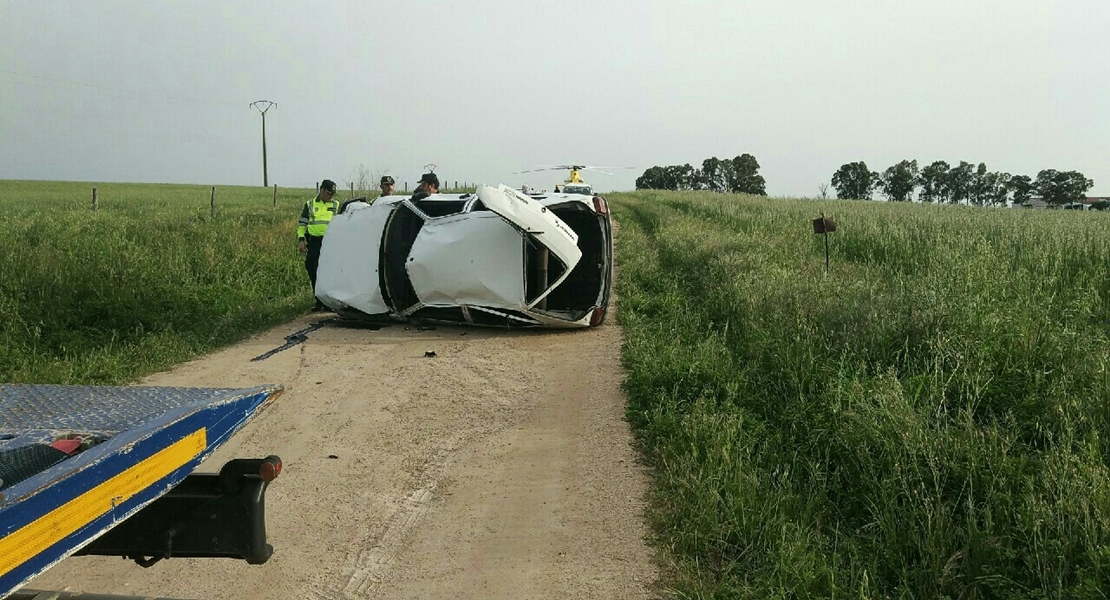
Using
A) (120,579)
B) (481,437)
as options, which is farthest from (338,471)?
(120,579)

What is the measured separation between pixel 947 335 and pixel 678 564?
3250mm

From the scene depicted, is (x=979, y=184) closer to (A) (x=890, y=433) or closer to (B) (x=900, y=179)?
(B) (x=900, y=179)

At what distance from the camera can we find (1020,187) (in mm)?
64562

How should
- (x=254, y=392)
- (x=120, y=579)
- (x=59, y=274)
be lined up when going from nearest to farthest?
(x=254, y=392), (x=120, y=579), (x=59, y=274)

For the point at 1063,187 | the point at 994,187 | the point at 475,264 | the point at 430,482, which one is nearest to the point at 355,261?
the point at 475,264

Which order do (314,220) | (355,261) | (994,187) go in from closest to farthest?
(355,261)
(314,220)
(994,187)

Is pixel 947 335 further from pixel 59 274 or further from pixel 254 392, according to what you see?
pixel 59 274

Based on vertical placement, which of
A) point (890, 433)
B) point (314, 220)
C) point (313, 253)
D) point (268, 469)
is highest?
point (314, 220)

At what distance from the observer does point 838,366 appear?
6250mm

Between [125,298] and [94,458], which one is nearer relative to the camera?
[94,458]

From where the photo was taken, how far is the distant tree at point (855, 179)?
270 feet

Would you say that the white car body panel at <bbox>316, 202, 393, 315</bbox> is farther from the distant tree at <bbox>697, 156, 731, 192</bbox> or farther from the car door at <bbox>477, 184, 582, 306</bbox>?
the distant tree at <bbox>697, 156, 731, 192</bbox>

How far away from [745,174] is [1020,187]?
3411cm

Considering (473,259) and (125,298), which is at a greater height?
(473,259)
